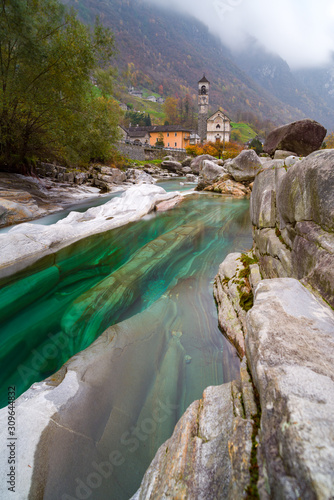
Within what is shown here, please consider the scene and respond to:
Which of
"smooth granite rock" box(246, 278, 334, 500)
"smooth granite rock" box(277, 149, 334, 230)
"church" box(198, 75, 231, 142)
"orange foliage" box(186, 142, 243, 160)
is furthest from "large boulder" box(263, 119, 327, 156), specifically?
"church" box(198, 75, 231, 142)

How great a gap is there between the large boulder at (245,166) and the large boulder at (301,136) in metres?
5.89

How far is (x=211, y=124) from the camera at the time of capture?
69.1 m

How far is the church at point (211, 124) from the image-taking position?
67.8 metres

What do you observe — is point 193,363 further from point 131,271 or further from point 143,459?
point 131,271

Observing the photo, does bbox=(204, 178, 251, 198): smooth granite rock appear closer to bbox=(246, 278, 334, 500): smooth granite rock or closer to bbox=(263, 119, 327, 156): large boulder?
bbox=(263, 119, 327, 156): large boulder

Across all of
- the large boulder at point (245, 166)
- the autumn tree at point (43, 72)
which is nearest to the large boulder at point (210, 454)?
the autumn tree at point (43, 72)

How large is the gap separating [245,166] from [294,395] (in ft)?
60.6

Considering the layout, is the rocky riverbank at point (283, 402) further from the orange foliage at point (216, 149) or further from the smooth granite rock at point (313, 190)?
the orange foliage at point (216, 149)

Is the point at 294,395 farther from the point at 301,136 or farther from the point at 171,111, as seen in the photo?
the point at 171,111

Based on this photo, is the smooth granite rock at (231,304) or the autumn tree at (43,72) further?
the autumn tree at (43,72)

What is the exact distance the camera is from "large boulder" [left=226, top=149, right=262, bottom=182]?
17188mm

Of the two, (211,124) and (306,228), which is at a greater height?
(211,124)

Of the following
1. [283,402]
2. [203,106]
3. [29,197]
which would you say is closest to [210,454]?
[283,402]

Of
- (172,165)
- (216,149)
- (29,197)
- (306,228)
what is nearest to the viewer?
(306,228)
